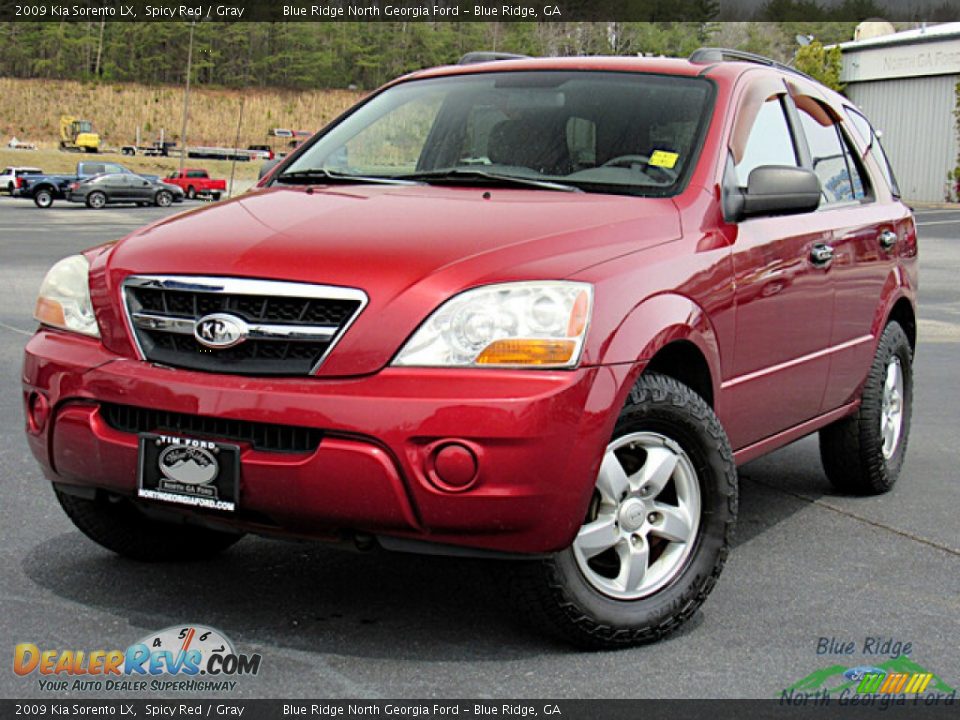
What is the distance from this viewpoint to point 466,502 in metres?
3.46

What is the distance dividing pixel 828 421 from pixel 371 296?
260 cm

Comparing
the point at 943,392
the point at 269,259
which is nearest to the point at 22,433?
the point at 269,259

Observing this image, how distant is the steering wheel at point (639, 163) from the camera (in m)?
4.54

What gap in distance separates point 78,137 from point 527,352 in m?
99.1

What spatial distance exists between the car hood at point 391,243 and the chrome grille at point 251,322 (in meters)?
0.04

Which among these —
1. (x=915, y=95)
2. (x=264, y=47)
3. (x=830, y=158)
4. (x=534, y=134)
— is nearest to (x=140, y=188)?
(x=915, y=95)

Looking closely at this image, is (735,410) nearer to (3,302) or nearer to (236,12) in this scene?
(3,302)

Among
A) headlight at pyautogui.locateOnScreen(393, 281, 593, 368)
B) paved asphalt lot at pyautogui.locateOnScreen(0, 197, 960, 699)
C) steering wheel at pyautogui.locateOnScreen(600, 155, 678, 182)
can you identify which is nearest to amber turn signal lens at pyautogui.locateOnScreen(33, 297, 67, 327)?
paved asphalt lot at pyautogui.locateOnScreen(0, 197, 960, 699)

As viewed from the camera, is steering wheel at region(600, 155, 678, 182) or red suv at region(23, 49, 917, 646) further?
steering wheel at region(600, 155, 678, 182)

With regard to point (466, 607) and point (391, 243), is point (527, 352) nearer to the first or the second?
point (391, 243)

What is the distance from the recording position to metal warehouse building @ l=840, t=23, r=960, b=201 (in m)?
49.6

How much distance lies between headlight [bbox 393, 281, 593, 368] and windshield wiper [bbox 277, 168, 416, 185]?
1.22 metres

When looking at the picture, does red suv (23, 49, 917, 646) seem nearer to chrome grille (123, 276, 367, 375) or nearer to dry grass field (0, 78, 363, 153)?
chrome grille (123, 276, 367, 375)

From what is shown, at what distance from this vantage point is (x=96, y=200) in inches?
1865
